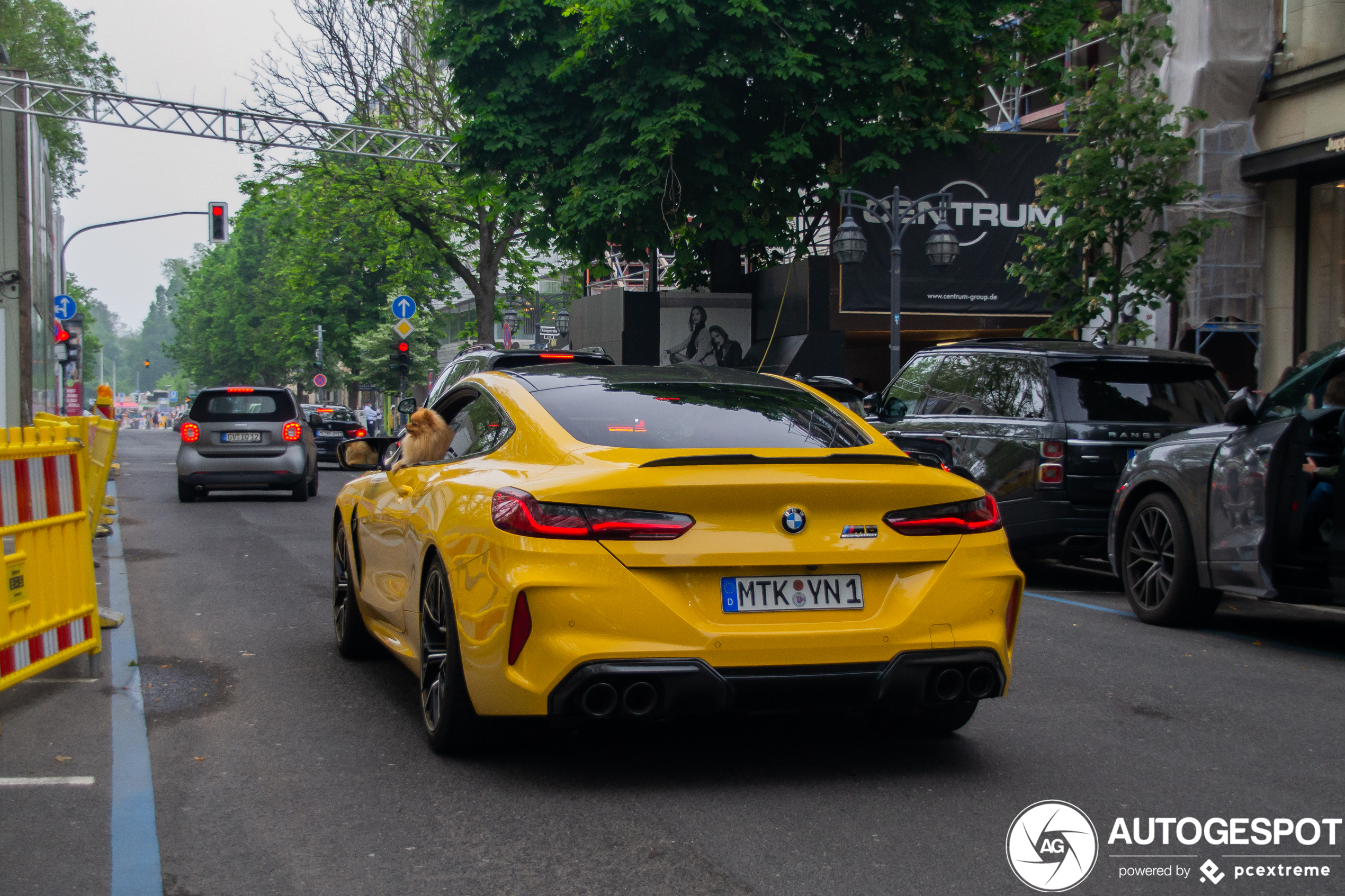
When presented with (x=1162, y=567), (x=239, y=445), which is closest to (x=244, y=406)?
(x=239, y=445)

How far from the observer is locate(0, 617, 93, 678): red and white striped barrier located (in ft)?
18.8

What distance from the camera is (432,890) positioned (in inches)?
143

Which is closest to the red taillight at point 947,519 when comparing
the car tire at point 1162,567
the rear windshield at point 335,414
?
the car tire at point 1162,567

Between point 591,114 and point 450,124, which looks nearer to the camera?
point 591,114

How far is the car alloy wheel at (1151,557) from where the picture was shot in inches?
332

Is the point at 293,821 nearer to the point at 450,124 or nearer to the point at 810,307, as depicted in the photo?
the point at 810,307

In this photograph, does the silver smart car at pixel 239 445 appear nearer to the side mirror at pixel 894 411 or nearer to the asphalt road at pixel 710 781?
the side mirror at pixel 894 411

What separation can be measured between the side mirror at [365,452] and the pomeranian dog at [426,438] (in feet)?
1.96

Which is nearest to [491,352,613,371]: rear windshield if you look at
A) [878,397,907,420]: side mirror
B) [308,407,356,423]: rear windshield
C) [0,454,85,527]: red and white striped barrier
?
[878,397,907,420]: side mirror

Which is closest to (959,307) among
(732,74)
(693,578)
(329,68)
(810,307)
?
(810,307)

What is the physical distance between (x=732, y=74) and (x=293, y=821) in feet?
66.6

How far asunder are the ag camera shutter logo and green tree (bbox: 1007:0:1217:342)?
12.2 m

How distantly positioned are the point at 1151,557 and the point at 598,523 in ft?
17.5

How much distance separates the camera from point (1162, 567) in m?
8.48
